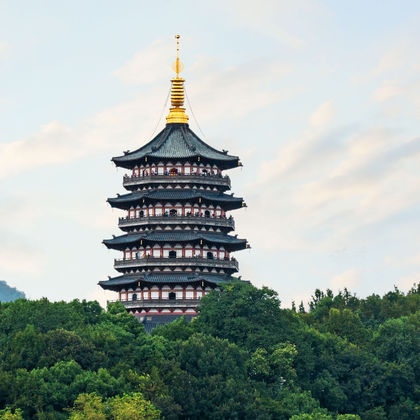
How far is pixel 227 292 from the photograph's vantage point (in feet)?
297

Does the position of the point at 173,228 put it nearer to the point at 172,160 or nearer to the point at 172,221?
the point at 172,221

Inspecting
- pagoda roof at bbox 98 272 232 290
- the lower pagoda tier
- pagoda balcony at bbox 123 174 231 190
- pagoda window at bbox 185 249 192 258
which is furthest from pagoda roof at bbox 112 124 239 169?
the lower pagoda tier

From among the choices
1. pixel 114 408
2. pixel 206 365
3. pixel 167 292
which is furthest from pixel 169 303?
pixel 114 408

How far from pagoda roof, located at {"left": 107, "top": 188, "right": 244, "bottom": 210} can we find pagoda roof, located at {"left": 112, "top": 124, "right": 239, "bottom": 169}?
2.68 meters

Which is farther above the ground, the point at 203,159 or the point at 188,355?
the point at 203,159

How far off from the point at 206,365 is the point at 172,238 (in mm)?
19482

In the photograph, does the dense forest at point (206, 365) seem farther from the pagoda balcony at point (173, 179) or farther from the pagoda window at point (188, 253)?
the pagoda balcony at point (173, 179)

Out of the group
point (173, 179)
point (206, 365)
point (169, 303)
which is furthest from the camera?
point (173, 179)

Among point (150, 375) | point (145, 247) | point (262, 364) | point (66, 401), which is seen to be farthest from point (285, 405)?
point (145, 247)

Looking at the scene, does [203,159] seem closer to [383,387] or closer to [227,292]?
[227,292]

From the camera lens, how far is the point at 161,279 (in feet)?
325

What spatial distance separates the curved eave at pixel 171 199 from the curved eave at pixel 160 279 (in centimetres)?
603

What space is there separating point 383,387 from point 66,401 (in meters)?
26.6

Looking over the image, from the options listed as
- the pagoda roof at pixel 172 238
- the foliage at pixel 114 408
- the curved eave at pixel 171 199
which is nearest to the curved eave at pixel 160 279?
the pagoda roof at pixel 172 238
